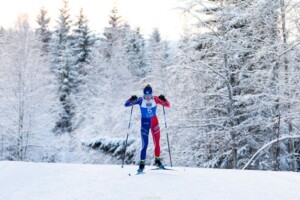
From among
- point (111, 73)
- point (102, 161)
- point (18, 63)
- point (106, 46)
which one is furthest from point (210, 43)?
point (106, 46)

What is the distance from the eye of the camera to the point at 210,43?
16203 mm

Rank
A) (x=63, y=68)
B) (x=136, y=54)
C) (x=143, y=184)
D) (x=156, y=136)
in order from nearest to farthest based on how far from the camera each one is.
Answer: (x=143, y=184) < (x=156, y=136) < (x=63, y=68) < (x=136, y=54)

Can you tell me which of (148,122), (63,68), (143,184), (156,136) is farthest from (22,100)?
(143,184)

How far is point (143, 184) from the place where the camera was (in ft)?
19.7

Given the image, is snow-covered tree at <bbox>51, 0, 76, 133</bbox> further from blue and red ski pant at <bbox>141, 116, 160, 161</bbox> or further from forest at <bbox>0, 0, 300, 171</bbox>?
blue and red ski pant at <bbox>141, 116, 160, 161</bbox>

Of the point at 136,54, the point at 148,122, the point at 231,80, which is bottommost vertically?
the point at 148,122

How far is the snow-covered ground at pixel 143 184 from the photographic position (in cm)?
536

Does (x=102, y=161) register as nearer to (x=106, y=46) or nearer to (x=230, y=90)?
(x=230, y=90)

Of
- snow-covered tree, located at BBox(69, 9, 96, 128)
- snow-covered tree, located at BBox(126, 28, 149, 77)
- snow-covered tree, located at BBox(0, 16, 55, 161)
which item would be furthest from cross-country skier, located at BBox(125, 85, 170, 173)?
snow-covered tree, located at BBox(126, 28, 149, 77)

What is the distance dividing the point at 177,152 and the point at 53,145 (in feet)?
34.1

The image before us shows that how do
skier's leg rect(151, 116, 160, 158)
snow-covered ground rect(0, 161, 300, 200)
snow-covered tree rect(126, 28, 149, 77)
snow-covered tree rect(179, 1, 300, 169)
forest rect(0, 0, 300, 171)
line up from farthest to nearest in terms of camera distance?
snow-covered tree rect(126, 28, 149, 77) < snow-covered tree rect(179, 1, 300, 169) < forest rect(0, 0, 300, 171) < skier's leg rect(151, 116, 160, 158) < snow-covered ground rect(0, 161, 300, 200)

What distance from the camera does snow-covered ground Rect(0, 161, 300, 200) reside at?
211 inches

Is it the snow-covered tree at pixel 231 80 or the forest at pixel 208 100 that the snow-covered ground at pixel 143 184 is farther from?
the snow-covered tree at pixel 231 80

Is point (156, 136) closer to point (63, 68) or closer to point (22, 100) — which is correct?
point (22, 100)
